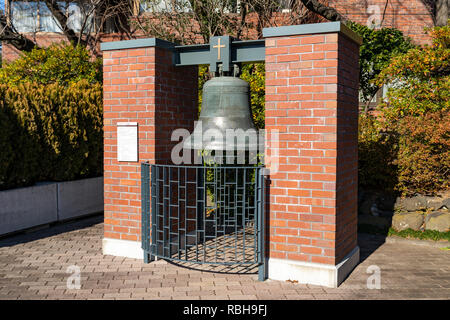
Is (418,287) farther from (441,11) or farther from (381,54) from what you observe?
(441,11)

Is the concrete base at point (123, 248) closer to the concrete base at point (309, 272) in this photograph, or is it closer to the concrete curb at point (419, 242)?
the concrete base at point (309, 272)

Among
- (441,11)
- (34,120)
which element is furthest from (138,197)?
(441,11)

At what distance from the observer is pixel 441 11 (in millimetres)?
12023

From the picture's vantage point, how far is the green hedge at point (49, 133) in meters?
7.26

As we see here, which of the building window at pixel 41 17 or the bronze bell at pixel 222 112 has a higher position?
the building window at pixel 41 17

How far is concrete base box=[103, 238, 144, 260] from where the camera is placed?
5977mm

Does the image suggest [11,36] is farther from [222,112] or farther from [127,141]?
[222,112]

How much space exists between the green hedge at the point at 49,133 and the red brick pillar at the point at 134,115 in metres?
2.09

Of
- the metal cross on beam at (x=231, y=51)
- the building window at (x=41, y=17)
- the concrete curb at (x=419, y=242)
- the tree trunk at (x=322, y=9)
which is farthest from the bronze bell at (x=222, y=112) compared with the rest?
the building window at (x=41, y=17)

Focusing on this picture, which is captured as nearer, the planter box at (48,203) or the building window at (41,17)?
the planter box at (48,203)

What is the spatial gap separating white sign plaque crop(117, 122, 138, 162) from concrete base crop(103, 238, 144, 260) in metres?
1.15

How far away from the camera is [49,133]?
26.0 feet

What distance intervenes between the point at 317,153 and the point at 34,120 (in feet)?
17.0

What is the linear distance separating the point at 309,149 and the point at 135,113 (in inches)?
96.4
